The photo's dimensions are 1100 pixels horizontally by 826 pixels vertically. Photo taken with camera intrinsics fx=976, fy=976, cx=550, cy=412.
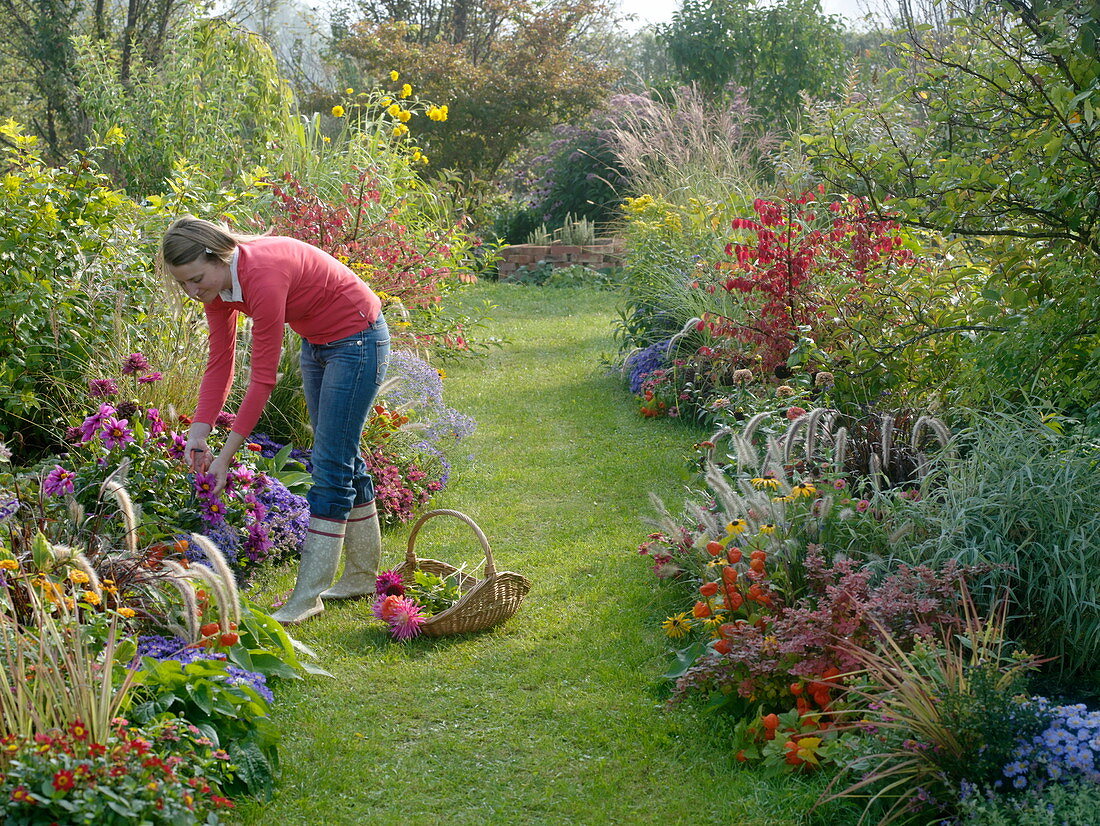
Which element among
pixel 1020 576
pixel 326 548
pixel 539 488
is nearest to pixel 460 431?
pixel 539 488

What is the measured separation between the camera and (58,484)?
3562 millimetres

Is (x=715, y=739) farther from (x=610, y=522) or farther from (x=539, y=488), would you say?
(x=539, y=488)

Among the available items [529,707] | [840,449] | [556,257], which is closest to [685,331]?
[840,449]

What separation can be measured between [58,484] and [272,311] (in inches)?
39.6

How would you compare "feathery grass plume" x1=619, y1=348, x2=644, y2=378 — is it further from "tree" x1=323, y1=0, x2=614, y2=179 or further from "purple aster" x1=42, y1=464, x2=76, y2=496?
"tree" x1=323, y1=0, x2=614, y2=179

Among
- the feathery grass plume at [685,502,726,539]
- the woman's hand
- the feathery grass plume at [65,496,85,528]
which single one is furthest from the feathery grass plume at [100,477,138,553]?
the feathery grass plume at [685,502,726,539]

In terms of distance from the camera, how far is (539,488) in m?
5.88

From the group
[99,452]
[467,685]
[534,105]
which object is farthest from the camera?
[534,105]

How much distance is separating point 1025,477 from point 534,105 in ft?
52.8

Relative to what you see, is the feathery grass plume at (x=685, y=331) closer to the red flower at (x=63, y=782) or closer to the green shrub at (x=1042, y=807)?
the green shrub at (x=1042, y=807)

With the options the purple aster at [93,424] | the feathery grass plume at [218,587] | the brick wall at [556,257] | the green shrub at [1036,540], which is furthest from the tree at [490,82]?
the feathery grass plume at [218,587]

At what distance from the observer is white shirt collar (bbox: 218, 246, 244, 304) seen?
3.54 m

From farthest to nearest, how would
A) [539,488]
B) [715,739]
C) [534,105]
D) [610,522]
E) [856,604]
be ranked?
[534,105]
[539,488]
[610,522]
[715,739]
[856,604]

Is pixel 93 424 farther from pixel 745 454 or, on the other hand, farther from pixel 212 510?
pixel 745 454
